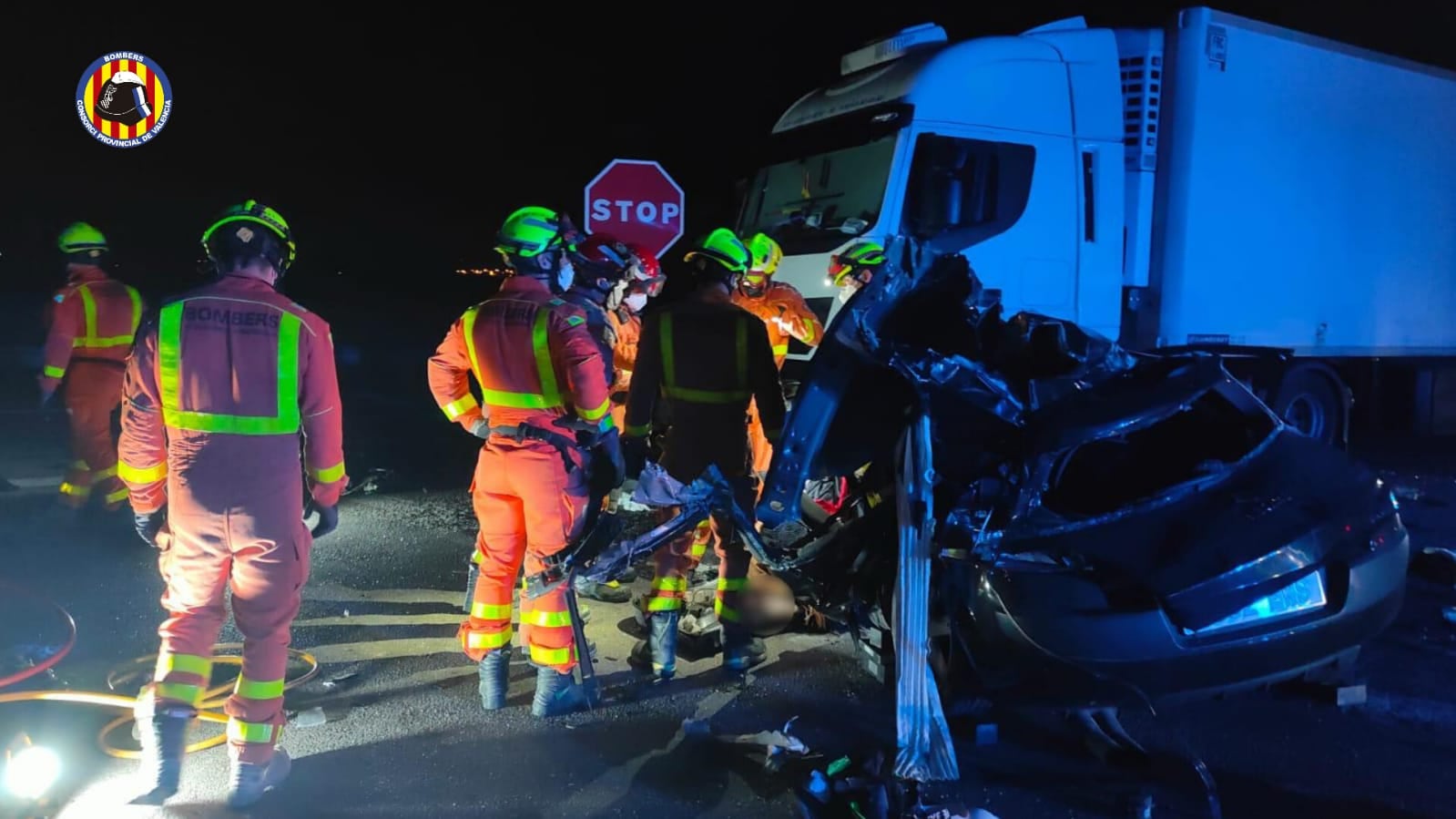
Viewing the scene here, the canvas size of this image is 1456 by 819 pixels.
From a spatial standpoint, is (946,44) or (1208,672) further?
(946,44)

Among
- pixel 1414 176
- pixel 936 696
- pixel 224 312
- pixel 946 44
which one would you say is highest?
pixel 946 44

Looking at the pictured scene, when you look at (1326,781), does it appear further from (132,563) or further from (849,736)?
(132,563)

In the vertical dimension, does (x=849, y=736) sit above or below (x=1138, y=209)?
below

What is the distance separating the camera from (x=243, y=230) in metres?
3.38

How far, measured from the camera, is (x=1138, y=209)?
7.75 m

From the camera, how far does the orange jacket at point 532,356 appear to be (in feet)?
13.3

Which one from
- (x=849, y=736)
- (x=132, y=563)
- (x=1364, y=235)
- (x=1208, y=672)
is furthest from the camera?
(x=1364, y=235)

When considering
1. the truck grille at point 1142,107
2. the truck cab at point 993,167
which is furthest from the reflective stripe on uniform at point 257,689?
the truck grille at point 1142,107

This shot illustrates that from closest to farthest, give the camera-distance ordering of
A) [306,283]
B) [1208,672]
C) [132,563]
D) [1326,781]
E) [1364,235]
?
[1208,672] < [1326,781] < [132,563] < [1364,235] < [306,283]

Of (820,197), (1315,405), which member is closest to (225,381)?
(820,197)

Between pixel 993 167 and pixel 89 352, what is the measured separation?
249 inches

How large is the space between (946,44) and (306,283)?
3023 centimetres

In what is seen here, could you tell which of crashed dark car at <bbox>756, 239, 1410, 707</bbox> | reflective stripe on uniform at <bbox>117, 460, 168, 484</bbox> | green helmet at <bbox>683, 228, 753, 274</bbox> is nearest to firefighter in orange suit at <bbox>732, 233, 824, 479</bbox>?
green helmet at <bbox>683, 228, 753, 274</bbox>

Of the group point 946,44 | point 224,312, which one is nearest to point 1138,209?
point 946,44
